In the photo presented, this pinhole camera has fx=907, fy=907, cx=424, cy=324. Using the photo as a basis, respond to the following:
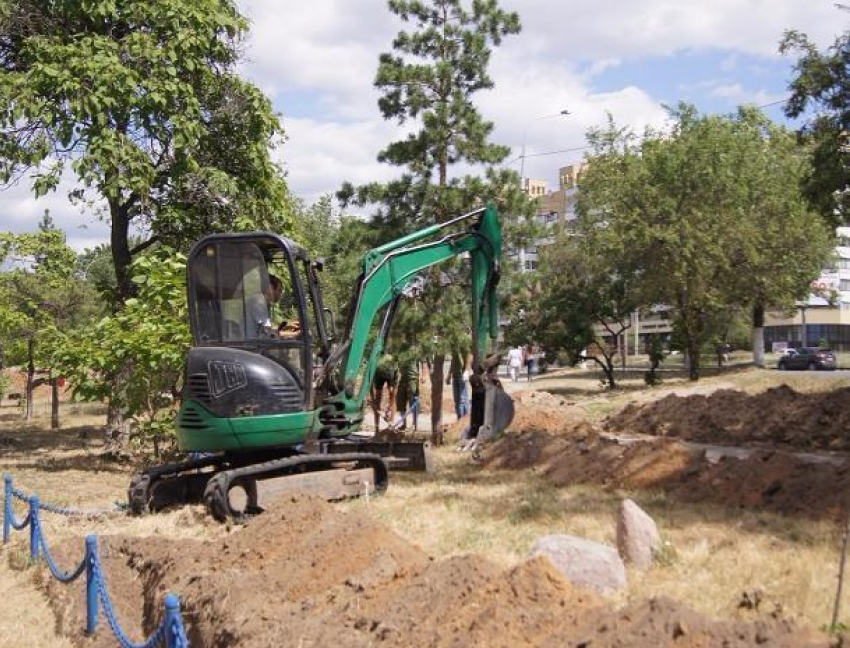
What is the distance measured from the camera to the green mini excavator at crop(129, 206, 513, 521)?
384 inches

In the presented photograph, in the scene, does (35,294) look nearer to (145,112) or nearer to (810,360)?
(145,112)

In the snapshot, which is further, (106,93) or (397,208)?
(397,208)

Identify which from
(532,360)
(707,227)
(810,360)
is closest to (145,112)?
(707,227)

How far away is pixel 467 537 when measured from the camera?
8.23m

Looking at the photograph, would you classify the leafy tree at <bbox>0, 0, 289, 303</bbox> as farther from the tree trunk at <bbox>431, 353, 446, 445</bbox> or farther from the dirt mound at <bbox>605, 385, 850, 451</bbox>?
the dirt mound at <bbox>605, 385, 850, 451</bbox>

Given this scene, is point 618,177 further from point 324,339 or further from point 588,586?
point 588,586

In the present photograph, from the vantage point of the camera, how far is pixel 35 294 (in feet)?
87.8

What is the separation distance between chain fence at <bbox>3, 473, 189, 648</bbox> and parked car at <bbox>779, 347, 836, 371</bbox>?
130 ft

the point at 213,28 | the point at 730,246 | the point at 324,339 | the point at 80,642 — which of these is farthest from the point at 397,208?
the point at 730,246

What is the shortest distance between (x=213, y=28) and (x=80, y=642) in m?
12.1

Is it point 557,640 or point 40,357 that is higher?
point 40,357

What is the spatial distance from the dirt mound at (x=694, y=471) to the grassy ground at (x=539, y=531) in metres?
0.38

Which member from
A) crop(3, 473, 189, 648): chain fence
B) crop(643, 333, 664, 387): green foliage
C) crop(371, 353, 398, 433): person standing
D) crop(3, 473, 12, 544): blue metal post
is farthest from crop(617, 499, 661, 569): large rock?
crop(643, 333, 664, 387): green foliage

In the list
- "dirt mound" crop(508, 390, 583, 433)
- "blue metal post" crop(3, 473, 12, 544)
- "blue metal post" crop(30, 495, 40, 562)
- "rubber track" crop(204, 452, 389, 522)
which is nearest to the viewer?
"blue metal post" crop(30, 495, 40, 562)
